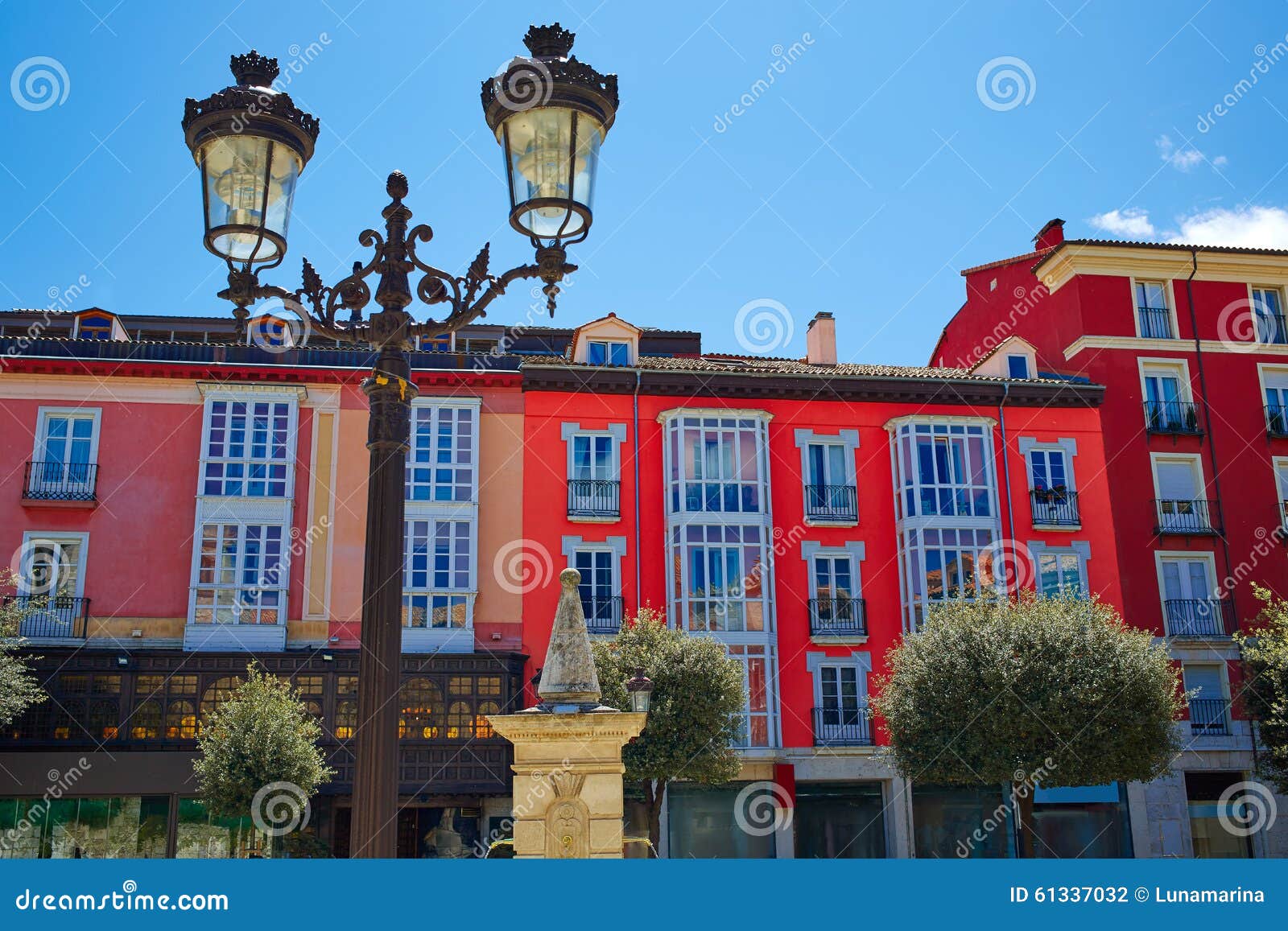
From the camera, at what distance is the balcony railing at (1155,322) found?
1304 inches

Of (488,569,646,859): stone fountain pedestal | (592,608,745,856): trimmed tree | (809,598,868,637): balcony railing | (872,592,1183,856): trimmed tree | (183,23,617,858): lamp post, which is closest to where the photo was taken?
(183,23,617,858): lamp post

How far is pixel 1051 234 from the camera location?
122 feet

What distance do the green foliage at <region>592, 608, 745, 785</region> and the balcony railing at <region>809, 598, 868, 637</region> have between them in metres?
4.13

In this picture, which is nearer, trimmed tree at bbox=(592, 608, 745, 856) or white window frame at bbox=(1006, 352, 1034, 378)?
trimmed tree at bbox=(592, 608, 745, 856)

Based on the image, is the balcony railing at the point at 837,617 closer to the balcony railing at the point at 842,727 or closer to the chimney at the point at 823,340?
the balcony railing at the point at 842,727

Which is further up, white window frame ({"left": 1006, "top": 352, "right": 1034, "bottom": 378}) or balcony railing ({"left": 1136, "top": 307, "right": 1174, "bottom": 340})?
balcony railing ({"left": 1136, "top": 307, "right": 1174, "bottom": 340})

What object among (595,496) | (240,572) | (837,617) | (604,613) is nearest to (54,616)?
(240,572)

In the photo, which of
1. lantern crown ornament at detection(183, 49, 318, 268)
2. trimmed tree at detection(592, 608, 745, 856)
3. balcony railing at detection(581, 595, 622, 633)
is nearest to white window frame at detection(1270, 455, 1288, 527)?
trimmed tree at detection(592, 608, 745, 856)

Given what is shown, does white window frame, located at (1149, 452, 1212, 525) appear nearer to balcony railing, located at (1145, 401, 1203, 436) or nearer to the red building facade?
the red building facade

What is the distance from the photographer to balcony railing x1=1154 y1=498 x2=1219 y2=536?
3138 cm

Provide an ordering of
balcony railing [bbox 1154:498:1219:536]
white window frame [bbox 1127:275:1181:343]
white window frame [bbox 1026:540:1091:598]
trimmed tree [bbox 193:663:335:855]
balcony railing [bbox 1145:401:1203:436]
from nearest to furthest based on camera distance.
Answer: trimmed tree [bbox 193:663:335:855] < white window frame [bbox 1026:540:1091:598] < balcony railing [bbox 1154:498:1219:536] < balcony railing [bbox 1145:401:1203:436] < white window frame [bbox 1127:275:1181:343]

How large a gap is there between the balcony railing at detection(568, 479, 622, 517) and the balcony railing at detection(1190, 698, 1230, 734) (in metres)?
15.6

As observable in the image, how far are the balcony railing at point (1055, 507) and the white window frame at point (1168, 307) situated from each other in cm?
543

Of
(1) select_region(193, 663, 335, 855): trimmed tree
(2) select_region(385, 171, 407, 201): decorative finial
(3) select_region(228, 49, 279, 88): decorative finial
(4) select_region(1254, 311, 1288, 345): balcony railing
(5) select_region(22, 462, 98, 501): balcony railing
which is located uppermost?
(4) select_region(1254, 311, 1288, 345): balcony railing
